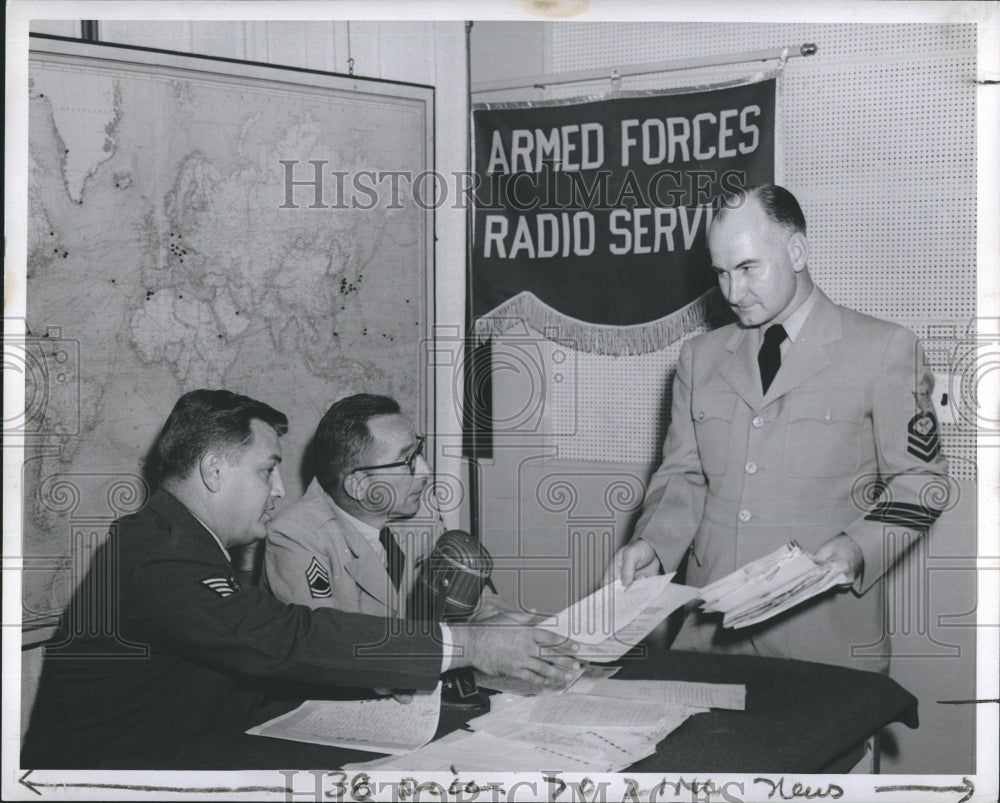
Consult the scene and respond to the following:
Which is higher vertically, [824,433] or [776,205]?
[776,205]

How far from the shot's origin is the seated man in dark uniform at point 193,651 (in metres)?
1.80

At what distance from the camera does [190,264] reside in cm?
→ 236

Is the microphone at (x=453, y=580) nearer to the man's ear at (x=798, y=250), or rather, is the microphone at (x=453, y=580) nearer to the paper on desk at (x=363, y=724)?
the paper on desk at (x=363, y=724)

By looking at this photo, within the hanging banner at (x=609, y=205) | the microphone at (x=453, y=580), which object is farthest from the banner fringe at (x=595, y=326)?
the microphone at (x=453, y=580)

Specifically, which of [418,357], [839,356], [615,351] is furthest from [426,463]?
[839,356]

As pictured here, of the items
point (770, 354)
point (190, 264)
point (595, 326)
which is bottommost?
point (770, 354)

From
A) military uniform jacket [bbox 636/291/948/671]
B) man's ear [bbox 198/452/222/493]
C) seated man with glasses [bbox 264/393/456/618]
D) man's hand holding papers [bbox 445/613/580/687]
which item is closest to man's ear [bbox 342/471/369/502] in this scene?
seated man with glasses [bbox 264/393/456/618]

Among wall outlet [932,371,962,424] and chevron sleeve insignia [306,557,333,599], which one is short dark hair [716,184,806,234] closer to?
wall outlet [932,371,962,424]

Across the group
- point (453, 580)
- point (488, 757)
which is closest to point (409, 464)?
point (453, 580)

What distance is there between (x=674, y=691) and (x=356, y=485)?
36.5 inches

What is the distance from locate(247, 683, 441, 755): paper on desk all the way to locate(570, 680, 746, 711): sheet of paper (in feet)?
1.05

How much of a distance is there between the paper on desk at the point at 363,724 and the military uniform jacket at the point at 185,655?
51 mm

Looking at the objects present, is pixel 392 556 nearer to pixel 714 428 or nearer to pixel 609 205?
pixel 714 428

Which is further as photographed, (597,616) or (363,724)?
(597,616)
